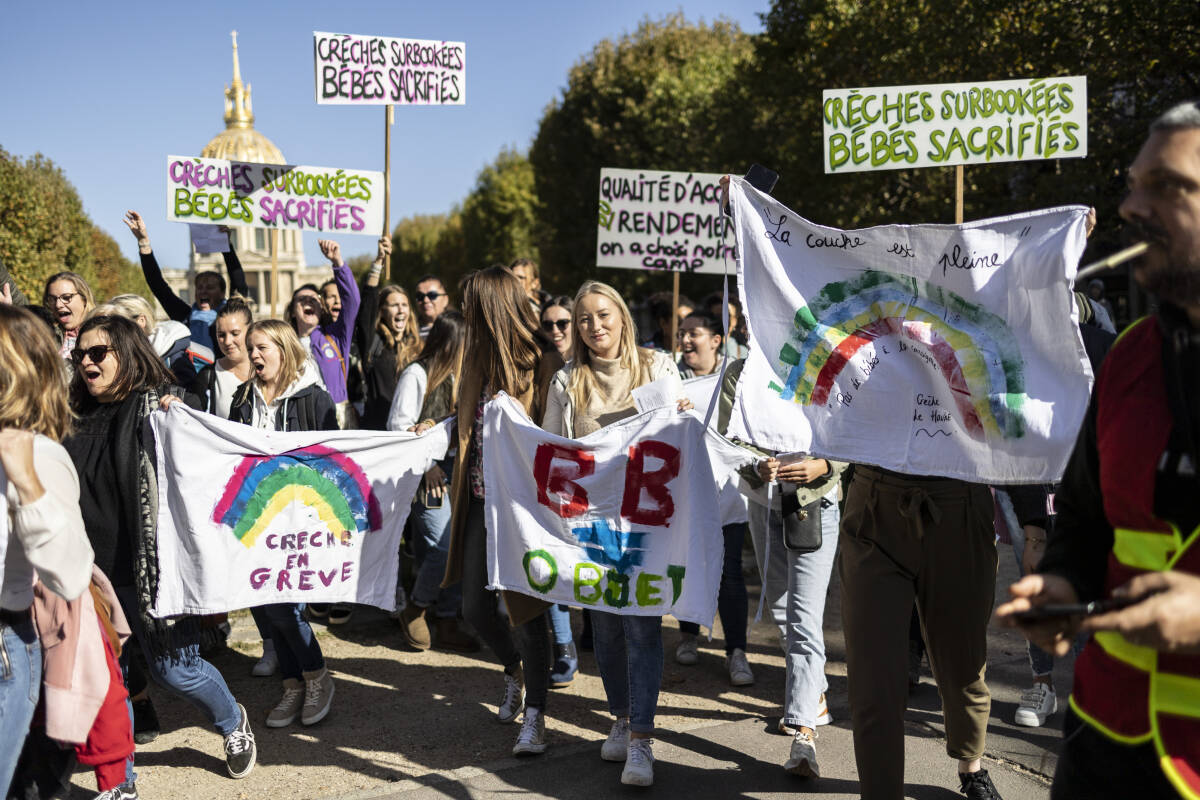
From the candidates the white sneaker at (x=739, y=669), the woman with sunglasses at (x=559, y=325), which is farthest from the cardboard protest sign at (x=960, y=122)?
the white sneaker at (x=739, y=669)

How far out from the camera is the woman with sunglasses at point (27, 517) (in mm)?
2859

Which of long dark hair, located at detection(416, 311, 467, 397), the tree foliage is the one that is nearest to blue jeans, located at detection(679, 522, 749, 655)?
long dark hair, located at detection(416, 311, 467, 397)

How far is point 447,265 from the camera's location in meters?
71.6

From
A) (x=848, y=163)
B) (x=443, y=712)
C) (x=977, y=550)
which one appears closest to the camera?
(x=977, y=550)

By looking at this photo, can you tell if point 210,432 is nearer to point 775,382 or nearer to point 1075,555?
point 775,382

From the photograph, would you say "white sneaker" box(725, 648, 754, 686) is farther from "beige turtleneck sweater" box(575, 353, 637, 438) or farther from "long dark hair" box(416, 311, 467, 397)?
"long dark hair" box(416, 311, 467, 397)

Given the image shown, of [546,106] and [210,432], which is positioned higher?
[546,106]

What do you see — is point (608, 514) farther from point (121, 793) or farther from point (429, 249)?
point (429, 249)

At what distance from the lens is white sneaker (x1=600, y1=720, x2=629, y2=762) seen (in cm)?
446

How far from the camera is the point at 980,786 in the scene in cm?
392

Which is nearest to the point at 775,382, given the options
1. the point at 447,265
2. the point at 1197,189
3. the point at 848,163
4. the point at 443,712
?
the point at 1197,189

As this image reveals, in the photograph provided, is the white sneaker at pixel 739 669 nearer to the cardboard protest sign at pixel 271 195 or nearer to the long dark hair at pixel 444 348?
the long dark hair at pixel 444 348

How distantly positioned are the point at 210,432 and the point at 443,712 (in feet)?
5.79

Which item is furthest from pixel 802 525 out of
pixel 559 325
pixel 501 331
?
pixel 559 325
